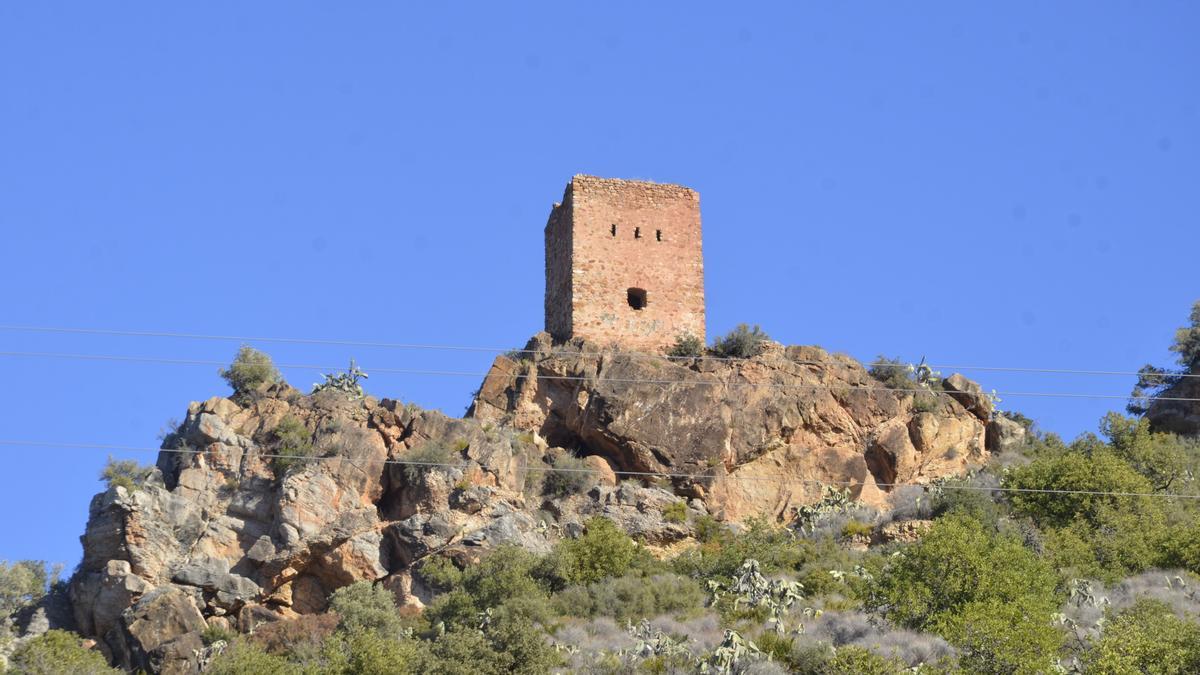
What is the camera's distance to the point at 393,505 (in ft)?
130

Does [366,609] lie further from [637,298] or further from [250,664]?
[637,298]

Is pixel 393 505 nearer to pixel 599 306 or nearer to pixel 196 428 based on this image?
pixel 196 428

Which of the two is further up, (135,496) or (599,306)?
(599,306)

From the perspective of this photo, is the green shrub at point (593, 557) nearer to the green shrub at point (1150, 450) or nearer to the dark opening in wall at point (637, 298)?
the dark opening in wall at point (637, 298)

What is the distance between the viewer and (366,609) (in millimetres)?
35188

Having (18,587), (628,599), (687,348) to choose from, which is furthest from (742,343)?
(18,587)

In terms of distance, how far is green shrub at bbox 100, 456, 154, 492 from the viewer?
38.6 m

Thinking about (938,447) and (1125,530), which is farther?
(938,447)

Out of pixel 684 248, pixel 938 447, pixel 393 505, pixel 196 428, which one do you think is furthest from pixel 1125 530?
pixel 196 428

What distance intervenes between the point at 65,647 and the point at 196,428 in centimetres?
637

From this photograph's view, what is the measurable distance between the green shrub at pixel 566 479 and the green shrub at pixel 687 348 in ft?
15.0

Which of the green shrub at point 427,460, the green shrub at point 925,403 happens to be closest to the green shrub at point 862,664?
the green shrub at point 427,460

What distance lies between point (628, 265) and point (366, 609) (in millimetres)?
13276

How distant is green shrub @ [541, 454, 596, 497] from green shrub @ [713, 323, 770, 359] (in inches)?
209
